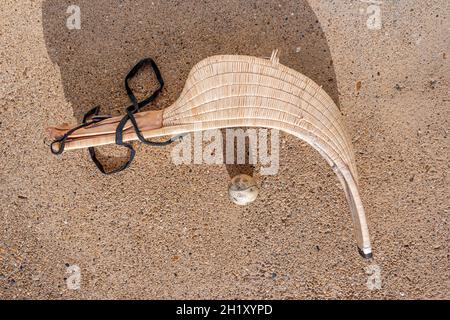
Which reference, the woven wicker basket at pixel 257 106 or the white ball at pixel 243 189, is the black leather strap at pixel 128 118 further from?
the white ball at pixel 243 189

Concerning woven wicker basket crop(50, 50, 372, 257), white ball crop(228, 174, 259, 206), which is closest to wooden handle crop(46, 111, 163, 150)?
woven wicker basket crop(50, 50, 372, 257)

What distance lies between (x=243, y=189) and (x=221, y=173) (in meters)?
0.19

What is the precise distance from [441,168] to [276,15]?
1146 mm

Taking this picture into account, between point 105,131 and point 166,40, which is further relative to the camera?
point 166,40

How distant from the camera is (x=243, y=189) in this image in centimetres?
189

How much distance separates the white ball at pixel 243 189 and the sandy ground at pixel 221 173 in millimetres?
101

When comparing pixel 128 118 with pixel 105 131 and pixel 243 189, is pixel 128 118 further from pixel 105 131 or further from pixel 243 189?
pixel 243 189

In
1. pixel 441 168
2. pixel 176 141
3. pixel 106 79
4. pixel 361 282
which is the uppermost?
pixel 106 79

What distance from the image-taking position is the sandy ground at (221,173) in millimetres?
1959

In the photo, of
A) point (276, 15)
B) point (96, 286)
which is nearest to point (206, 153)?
point (276, 15)

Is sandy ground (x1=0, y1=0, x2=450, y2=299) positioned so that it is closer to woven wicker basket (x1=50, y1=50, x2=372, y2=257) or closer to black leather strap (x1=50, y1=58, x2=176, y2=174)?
black leather strap (x1=50, y1=58, x2=176, y2=174)

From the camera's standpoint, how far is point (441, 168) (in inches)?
77.8

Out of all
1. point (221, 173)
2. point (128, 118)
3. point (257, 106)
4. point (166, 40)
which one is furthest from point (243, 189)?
point (166, 40)
